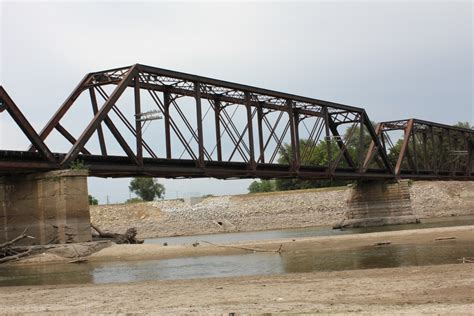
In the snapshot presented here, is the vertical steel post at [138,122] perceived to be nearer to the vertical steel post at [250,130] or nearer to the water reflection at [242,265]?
the water reflection at [242,265]

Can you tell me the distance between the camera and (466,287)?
13.5 metres

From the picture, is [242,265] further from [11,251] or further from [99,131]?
[99,131]

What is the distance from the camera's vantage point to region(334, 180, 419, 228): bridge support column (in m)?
80.1

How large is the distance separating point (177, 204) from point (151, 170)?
228 feet

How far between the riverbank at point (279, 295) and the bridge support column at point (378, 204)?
62784mm

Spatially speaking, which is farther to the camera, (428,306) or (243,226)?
(243,226)

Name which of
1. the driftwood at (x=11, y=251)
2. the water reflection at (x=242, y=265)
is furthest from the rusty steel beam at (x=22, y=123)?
the water reflection at (x=242, y=265)

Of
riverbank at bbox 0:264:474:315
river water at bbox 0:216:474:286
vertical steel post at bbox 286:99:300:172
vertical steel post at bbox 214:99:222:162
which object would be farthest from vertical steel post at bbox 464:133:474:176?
riverbank at bbox 0:264:474:315

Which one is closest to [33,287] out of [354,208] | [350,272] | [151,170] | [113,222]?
[350,272]

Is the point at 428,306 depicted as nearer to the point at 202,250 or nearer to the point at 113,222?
the point at 202,250

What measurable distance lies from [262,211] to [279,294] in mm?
91198

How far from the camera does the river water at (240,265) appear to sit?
856 inches

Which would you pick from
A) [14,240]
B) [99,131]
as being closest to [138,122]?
[99,131]

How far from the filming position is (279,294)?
14336 mm
